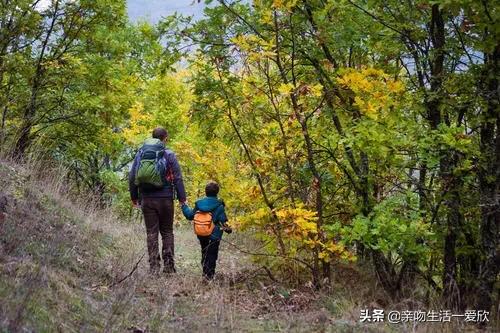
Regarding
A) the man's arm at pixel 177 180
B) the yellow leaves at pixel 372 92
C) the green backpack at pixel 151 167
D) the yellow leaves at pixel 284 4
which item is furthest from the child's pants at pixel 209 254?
the yellow leaves at pixel 284 4

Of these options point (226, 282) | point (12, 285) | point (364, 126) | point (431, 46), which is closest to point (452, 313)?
point (364, 126)

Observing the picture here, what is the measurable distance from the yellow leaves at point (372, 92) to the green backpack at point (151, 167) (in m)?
2.47

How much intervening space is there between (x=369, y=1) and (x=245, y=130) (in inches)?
94.4

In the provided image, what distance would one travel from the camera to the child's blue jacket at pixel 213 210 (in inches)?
278

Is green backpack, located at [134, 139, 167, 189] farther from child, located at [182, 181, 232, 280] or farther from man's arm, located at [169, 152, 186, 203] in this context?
Result: child, located at [182, 181, 232, 280]

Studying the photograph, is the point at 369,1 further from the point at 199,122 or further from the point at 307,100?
the point at 199,122

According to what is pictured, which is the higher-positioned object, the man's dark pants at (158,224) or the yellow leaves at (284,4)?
the yellow leaves at (284,4)

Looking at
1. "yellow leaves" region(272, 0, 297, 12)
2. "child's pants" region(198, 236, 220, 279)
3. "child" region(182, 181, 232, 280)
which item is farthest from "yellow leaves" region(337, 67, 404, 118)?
"child's pants" region(198, 236, 220, 279)

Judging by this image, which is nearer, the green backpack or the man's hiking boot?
the man's hiking boot

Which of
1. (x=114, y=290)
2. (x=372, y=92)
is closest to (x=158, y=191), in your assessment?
(x=114, y=290)

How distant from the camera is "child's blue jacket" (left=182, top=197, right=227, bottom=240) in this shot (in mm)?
7051

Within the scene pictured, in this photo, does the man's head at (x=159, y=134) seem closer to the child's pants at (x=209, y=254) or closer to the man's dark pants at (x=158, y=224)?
the man's dark pants at (x=158, y=224)

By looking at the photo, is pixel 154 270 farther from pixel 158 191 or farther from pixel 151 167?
pixel 151 167

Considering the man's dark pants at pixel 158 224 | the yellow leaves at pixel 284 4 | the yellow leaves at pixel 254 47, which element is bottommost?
the man's dark pants at pixel 158 224
